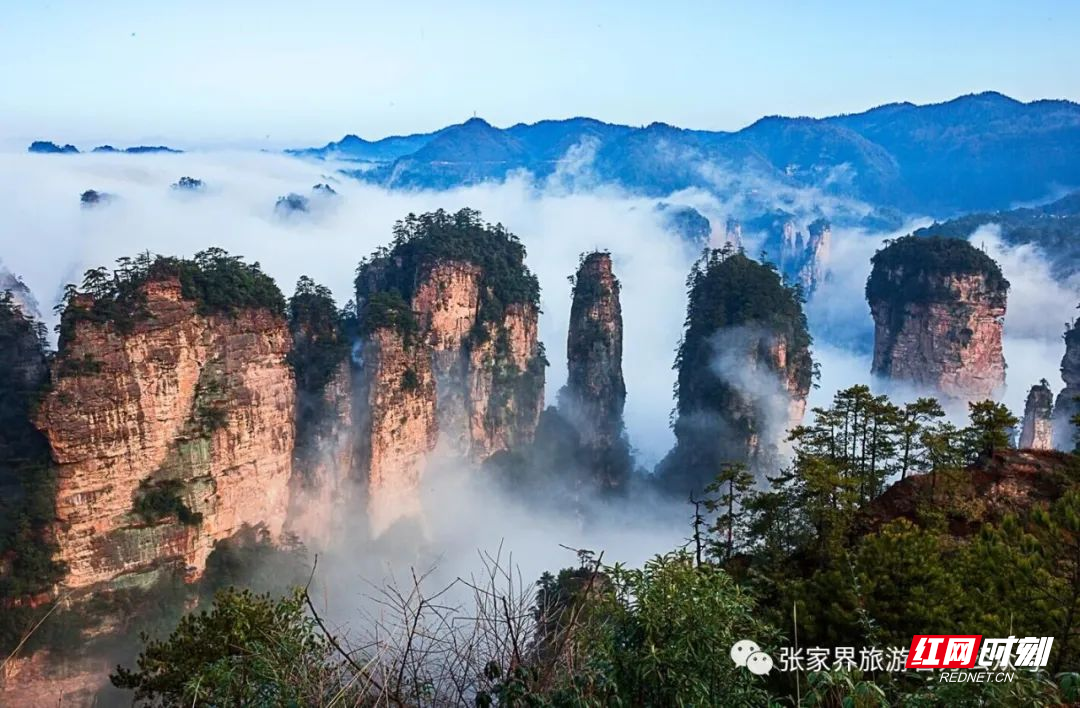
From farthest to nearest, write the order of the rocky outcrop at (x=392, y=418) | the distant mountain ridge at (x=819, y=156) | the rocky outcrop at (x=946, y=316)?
the distant mountain ridge at (x=819, y=156)
the rocky outcrop at (x=946, y=316)
the rocky outcrop at (x=392, y=418)

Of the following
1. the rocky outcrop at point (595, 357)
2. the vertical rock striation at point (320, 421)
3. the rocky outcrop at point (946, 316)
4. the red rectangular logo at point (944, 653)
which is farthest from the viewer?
the rocky outcrop at point (595, 357)

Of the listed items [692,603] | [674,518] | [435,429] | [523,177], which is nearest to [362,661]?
[692,603]

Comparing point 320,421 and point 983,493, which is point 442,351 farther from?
point 983,493

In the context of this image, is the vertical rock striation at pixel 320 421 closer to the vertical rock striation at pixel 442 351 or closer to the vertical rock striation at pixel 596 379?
the vertical rock striation at pixel 442 351

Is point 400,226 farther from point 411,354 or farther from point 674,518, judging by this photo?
point 674,518

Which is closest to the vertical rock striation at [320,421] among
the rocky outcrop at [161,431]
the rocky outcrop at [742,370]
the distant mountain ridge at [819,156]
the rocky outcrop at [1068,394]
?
the rocky outcrop at [161,431]

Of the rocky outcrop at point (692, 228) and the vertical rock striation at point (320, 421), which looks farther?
the rocky outcrop at point (692, 228)

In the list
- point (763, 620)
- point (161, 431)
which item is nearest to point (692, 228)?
point (161, 431)
